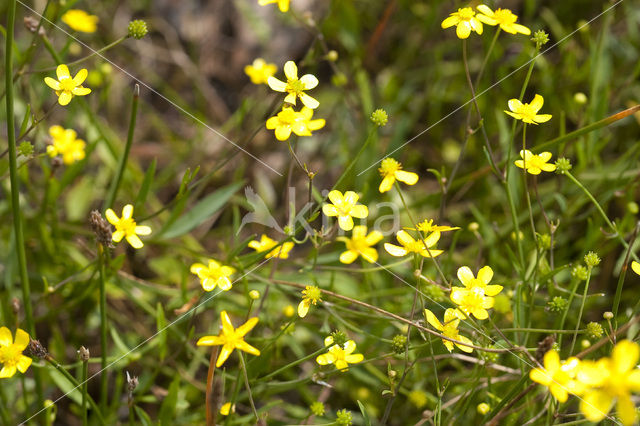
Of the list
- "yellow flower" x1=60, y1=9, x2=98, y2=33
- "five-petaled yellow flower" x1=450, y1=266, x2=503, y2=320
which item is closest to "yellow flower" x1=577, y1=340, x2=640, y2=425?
"five-petaled yellow flower" x1=450, y1=266, x2=503, y2=320

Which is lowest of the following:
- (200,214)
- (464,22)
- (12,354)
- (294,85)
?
(200,214)

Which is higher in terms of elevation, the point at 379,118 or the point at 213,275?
the point at 379,118

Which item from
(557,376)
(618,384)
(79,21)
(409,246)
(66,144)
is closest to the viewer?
(618,384)

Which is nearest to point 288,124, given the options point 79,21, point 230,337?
point 230,337

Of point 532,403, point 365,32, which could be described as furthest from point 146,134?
point 532,403

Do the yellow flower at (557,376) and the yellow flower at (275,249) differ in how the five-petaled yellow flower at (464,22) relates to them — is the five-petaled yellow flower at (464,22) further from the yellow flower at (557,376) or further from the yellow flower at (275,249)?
the yellow flower at (557,376)

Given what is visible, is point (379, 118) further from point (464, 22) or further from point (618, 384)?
point (618, 384)

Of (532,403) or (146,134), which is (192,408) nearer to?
(532,403)

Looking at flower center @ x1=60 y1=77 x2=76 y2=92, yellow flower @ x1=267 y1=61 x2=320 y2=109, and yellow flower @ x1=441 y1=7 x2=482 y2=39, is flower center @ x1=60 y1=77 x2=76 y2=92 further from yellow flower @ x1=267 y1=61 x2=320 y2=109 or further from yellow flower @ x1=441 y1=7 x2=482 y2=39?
yellow flower @ x1=441 y1=7 x2=482 y2=39
